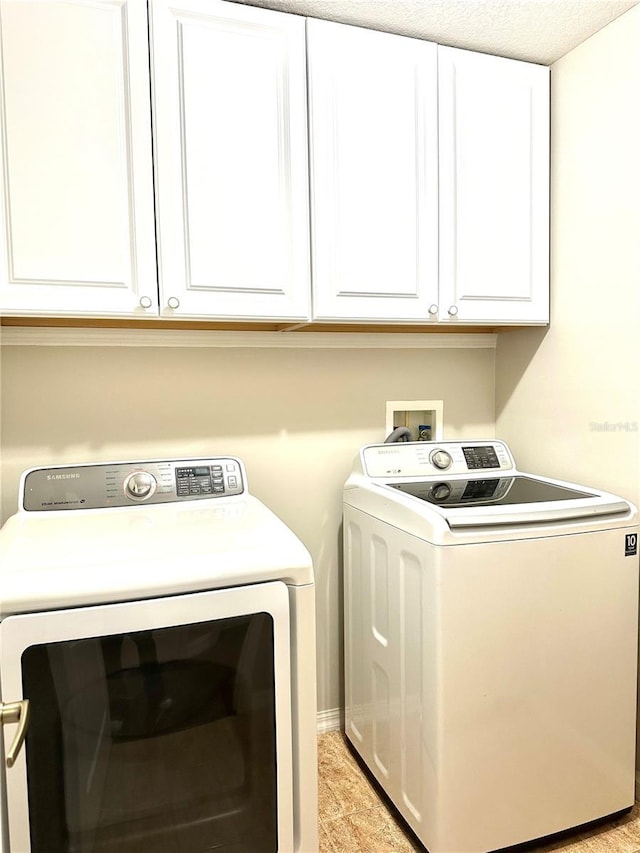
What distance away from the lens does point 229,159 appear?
1.60 metres

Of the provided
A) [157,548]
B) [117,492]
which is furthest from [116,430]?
[157,548]

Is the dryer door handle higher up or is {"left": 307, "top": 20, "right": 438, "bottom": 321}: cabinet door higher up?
{"left": 307, "top": 20, "right": 438, "bottom": 321}: cabinet door

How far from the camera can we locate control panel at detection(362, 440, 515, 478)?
1.98 metres

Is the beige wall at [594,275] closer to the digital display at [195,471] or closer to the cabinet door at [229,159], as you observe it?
the cabinet door at [229,159]

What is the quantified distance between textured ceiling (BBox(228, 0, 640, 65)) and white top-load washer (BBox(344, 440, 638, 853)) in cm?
136

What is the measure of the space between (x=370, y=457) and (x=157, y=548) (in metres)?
0.89

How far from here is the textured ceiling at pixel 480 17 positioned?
1.65m

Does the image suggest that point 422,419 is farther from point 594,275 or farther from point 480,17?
point 480,17

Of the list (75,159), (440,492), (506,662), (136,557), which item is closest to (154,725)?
(136,557)

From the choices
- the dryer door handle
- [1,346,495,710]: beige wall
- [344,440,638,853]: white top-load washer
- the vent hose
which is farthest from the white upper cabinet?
the dryer door handle

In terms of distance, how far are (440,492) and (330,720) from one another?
1.01 metres

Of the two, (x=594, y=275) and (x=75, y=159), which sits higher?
(x=75, y=159)

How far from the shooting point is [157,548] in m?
1.27

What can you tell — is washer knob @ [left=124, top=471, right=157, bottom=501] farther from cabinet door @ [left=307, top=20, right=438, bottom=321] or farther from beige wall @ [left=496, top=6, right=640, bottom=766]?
beige wall @ [left=496, top=6, right=640, bottom=766]
